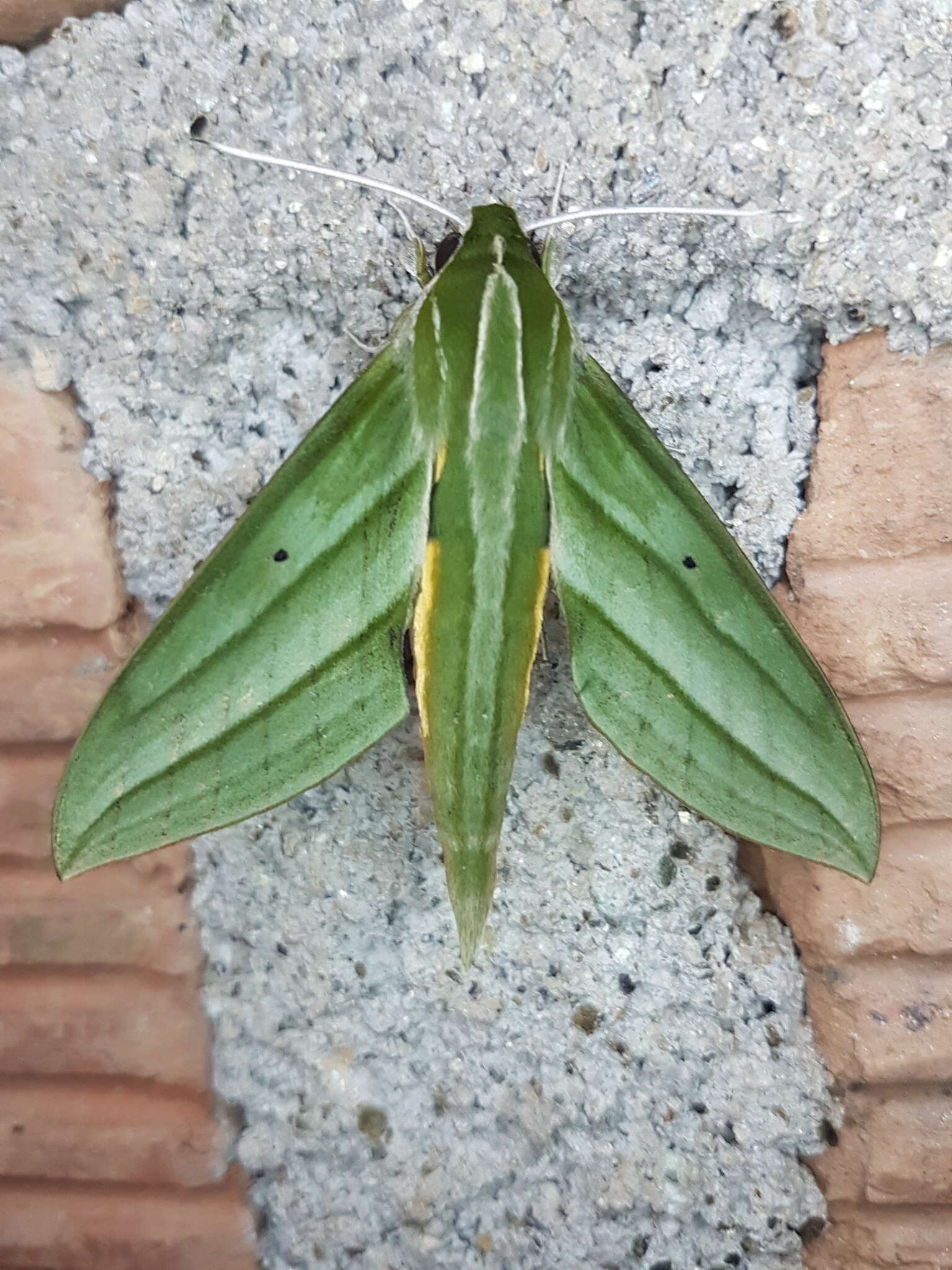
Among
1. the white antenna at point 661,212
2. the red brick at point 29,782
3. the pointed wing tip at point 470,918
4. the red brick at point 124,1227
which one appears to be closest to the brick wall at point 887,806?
the white antenna at point 661,212

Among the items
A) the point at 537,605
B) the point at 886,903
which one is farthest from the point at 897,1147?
the point at 537,605

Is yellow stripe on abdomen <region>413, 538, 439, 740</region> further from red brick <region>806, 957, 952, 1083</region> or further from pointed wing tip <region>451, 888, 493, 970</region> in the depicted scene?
red brick <region>806, 957, 952, 1083</region>

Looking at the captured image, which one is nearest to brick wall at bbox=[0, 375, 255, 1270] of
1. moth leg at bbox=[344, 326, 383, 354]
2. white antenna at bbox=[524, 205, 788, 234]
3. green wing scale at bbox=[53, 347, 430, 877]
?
green wing scale at bbox=[53, 347, 430, 877]

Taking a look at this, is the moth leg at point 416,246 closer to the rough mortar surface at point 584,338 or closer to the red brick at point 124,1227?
the rough mortar surface at point 584,338

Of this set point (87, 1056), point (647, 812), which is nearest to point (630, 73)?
point (647, 812)

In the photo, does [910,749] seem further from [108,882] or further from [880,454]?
[108,882]

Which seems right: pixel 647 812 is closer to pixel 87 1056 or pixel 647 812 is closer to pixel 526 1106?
pixel 526 1106
